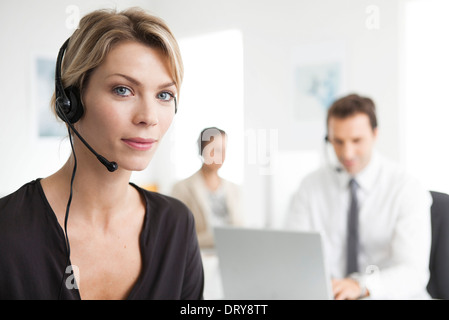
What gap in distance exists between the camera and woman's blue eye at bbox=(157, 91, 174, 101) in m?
0.55

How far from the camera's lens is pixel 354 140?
1.39 m

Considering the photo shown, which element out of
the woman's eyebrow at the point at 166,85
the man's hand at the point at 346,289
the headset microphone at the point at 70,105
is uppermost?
the woman's eyebrow at the point at 166,85

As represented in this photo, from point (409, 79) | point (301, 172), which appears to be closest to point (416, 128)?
point (409, 79)

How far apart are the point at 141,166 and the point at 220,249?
1.50ft

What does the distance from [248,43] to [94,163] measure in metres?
0.44

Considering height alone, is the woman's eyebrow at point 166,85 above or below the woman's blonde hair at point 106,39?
below

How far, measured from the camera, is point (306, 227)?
1.46 m

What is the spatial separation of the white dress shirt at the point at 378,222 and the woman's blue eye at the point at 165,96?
1.69ft

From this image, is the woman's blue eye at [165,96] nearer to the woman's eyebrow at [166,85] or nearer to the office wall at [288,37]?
the woman's eyebrow at [166,85]

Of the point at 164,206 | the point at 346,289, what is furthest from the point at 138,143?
the point at 346,289

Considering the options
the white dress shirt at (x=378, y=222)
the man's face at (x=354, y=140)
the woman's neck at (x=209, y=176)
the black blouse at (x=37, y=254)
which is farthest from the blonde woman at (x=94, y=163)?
the man's face at (x=354, y=140)

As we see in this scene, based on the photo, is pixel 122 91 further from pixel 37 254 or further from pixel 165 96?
pixel 37 254

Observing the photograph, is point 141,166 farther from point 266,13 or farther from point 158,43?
point 266,13

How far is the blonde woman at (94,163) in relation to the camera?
529 mm
